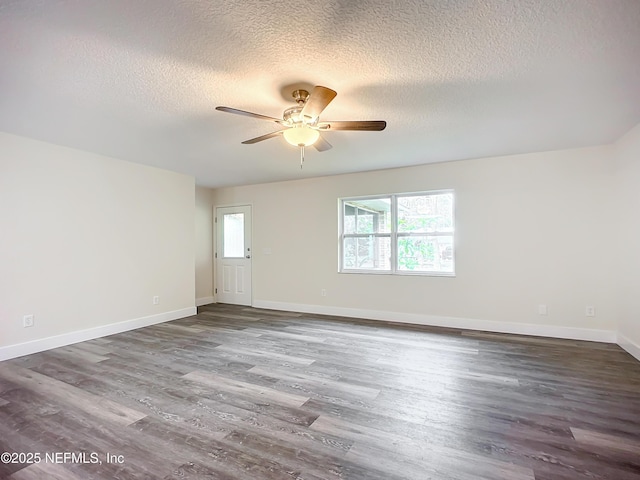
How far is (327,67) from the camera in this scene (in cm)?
210

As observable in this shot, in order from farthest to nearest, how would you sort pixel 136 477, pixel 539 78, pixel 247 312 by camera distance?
pixel 247 312
pixel 539 78
pixel 136 477

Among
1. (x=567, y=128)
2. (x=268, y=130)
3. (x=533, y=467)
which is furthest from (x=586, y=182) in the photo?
(x=268, y=130)

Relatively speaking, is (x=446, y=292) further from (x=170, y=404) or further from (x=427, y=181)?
(x=170, y=404)

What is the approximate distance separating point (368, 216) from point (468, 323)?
2.18 metres

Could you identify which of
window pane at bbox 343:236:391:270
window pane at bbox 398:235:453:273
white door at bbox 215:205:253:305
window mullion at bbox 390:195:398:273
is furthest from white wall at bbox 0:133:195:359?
Answer: window pane at bbox 398:235:453:273

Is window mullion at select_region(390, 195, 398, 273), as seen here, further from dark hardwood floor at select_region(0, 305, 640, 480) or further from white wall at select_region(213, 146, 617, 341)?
dark hardwood floor at select_region(0, 305, 640, 480)

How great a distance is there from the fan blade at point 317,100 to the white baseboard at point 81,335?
3.91m

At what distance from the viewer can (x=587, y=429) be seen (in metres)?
2.03

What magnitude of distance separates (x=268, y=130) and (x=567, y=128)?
120 inches

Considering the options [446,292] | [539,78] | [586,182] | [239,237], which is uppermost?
[539,78]

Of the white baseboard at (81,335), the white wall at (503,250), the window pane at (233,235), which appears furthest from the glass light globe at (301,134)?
the window pane at (233,235)

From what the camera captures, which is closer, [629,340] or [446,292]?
[629,340]

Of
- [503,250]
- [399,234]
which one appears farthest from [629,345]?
[399,234]

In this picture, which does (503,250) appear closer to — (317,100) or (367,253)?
(367,253)
